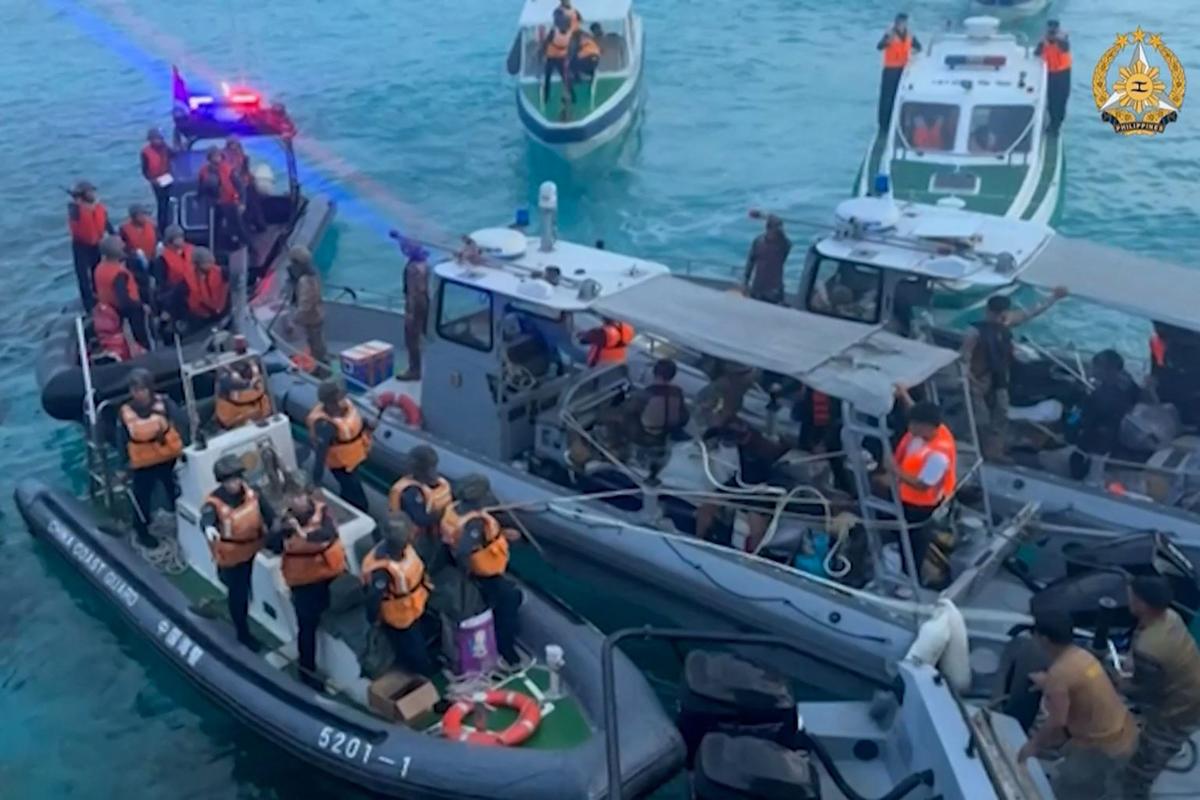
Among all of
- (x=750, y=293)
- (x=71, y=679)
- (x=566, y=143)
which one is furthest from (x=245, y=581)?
(x=566, y=143)

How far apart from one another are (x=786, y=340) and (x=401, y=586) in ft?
9.74

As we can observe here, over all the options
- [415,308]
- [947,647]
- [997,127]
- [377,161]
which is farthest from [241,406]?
[377,161]

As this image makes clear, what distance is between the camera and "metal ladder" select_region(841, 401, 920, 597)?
312 inches

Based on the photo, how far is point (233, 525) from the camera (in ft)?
26.3

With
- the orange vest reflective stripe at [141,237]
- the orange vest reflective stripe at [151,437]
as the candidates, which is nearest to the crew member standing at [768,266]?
the orange vest reflective stripe at [151,437]

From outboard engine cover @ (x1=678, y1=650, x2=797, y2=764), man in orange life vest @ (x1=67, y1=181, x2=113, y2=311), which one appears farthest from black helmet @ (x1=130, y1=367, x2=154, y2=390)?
Result: outboard engine cover @ (x1=678, y1=650, x2=797, y2=764)

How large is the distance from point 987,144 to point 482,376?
8462mm

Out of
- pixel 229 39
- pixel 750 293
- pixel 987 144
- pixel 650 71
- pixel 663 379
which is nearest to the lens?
pixel 663 379

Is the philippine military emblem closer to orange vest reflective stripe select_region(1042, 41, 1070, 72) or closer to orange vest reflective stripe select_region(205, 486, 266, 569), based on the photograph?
orange vest reflective stripe select_region(1042, 41, 1070, 72)

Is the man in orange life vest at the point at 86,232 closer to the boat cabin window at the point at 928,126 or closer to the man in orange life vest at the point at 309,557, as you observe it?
the man in orange life vest at the point at 309,557

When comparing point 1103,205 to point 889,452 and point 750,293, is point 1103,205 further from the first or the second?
point 889,452

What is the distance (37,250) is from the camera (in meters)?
18.1

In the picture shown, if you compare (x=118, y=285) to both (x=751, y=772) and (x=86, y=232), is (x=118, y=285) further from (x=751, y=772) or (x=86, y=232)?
(x=751, y=772)

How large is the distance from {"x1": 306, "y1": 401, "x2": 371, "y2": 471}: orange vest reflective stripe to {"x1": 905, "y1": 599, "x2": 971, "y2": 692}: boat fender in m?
4.29
